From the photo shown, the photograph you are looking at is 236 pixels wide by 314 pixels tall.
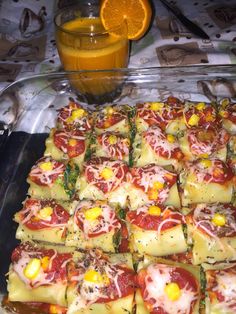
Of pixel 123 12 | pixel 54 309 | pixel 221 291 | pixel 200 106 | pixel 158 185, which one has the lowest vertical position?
pixel 54 309

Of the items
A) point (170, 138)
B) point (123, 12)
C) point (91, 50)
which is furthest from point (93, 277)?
point (123, 12)

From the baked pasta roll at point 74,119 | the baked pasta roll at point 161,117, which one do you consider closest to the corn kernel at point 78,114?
the baked pasta roll at point 74,119

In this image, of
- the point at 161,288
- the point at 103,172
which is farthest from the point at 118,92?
the point at 161,288

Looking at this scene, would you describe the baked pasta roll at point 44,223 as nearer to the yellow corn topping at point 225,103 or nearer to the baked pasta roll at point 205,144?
the baked pasta roll at point 205,144

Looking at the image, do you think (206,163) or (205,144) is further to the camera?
(205,144)

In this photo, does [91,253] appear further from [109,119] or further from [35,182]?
[109,119]

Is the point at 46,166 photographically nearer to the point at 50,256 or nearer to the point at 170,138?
the point at 50,256

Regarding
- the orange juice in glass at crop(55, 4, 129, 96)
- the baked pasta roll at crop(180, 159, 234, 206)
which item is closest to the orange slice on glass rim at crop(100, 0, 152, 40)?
the orange juice in glass at crop(55, 4, 129, 96)
